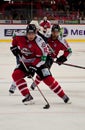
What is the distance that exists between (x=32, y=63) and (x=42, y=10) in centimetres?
1038

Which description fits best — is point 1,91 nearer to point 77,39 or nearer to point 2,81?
point 2,81

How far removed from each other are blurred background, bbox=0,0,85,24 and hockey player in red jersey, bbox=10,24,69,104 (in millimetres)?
9866

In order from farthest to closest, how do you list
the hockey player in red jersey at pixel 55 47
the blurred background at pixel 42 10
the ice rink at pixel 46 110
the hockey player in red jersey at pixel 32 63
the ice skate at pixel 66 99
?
the blurred background at pixel 42 10 < the hockey player in red jersey at pixel 55 47 < the ice skate at pixel 66 99 < the hockey player in red jersey at pixel 32 63 < the ice rink at pixel 46 110

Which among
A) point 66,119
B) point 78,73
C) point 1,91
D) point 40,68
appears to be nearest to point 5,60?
point 78,73

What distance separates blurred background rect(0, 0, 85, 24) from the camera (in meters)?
15.1

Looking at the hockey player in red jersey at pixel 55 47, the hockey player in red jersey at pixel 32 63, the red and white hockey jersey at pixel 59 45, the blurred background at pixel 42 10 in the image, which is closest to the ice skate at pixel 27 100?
the hockey player in red jersey at pixel 32 63

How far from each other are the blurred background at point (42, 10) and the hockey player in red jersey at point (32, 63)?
987 cm

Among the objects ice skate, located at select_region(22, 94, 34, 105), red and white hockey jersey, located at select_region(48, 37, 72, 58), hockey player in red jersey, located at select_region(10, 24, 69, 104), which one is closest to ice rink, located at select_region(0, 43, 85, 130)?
ice skate, located at select_region(22, 94, 34, 105)

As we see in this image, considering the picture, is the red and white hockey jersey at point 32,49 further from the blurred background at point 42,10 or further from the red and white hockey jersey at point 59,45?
the blurred background at point 42,10

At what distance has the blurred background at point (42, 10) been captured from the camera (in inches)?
596

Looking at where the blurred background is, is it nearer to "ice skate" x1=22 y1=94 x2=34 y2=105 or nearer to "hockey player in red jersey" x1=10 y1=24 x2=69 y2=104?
"hockey player in red jersey" x1=10 y1=24 x2=69 y2=104

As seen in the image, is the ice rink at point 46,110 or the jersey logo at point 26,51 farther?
the jersey logo at point 26,51

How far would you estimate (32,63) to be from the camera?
5281mm

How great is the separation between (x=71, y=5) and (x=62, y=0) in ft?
1.95
